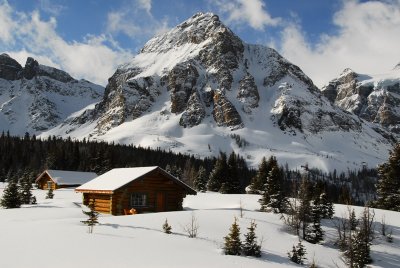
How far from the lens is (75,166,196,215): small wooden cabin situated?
3525 centimetres

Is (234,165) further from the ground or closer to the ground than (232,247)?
further from the ground

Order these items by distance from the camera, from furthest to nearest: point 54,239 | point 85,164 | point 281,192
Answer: point 85,164
point 281,192
point 54,239

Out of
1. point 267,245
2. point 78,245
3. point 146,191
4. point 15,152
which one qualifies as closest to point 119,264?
point 78,245

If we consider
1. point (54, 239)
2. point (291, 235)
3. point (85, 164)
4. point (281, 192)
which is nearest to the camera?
point (54, 239)

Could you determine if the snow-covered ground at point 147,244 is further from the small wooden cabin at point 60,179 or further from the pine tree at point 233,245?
the small wooden cabin at point 60,179

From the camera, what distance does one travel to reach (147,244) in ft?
65.7

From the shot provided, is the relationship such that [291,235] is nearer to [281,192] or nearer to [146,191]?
[281,192]

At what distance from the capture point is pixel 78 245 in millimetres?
18359

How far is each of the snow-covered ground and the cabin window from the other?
4934 mm

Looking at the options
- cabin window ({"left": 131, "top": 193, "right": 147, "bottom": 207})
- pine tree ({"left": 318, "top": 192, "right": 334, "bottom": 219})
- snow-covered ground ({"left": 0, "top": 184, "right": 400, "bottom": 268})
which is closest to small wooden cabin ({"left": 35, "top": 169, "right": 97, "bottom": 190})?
cabin window ({"left": 131, "top": 193, "right": 147, "bottom": 207})

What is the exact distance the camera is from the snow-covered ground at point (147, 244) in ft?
54.9

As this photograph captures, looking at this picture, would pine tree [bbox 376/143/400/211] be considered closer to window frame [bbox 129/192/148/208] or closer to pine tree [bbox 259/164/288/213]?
pine tree [bbox 259/164/288/213]

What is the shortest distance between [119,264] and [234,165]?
189 feet

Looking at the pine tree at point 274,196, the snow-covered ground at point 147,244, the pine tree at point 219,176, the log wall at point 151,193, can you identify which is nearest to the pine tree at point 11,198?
the snow-covered ground at point 147,244
